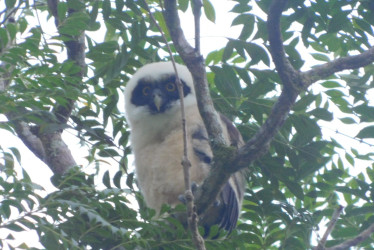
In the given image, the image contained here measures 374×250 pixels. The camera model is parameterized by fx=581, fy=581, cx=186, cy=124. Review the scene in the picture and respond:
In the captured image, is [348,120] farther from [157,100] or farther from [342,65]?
[157,100]

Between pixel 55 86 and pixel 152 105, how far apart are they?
1763mm

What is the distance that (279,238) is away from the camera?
5.33 meters

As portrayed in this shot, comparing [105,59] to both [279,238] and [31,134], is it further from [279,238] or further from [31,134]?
[279,238]

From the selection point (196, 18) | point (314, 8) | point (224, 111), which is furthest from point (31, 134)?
point (314, 8)

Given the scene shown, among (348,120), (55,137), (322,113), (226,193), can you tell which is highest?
(55,137)

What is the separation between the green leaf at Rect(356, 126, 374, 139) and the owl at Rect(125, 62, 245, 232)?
3.65 feet

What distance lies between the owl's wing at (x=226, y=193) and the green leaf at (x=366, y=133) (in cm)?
111

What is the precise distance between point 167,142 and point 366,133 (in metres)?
1.92

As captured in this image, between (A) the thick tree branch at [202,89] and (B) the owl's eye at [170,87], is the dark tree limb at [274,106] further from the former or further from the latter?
(B) the owl's eye at [170,87]

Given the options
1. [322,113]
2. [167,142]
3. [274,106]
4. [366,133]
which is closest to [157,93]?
[167,142]

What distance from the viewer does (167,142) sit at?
5.84 metres

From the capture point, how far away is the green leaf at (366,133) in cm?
519

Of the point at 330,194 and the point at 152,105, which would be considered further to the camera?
the point at 152,105

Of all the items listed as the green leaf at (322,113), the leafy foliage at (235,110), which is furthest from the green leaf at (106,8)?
the green leaf at (322,113)
